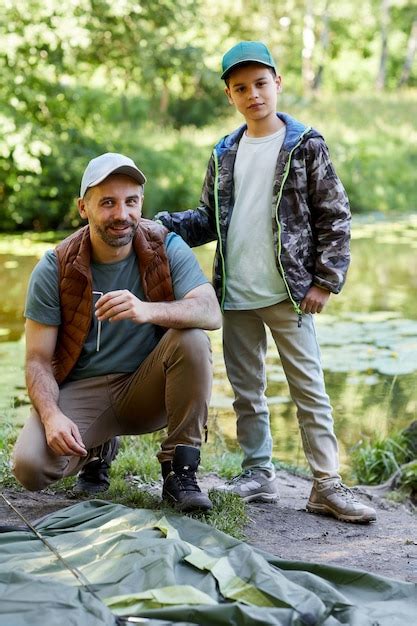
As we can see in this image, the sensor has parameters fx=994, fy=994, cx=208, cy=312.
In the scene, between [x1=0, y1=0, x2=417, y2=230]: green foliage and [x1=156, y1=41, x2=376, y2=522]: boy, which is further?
[x1=0, y1=0, x2=417, y2=230]: green foliage

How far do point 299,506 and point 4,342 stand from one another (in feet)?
14.9

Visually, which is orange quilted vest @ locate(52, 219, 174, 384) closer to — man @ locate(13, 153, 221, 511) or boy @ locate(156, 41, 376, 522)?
man @ locate(13, 153, 221, 511)

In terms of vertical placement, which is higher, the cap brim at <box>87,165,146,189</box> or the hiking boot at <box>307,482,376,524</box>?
the cap brim at <box>87,165,146,189</box>

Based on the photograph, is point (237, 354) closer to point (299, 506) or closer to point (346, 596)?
point (299, 506)

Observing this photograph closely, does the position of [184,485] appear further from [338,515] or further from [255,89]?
[255,89]

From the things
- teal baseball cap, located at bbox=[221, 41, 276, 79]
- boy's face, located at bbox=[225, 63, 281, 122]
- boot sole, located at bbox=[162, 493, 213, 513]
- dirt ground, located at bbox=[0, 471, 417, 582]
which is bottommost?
dirt ground, located at bbox=[0, 471, 417, 582]

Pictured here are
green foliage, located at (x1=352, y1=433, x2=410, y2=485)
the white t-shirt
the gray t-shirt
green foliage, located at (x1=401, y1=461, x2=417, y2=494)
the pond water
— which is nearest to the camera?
the gray t-shirt

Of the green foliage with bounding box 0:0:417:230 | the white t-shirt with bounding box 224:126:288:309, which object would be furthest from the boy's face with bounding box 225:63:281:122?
the green foliage with bounding box 0:0:417:230

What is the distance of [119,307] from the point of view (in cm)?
320

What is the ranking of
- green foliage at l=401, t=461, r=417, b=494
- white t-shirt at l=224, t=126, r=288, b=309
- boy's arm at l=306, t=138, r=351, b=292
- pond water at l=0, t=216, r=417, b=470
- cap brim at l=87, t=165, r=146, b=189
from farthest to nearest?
pond water at l=0, t=216, r=417, b=470 → green foliage at l=401, t=461, r=417, b=494 → white t-shirt at l=224, t=126, r=288, b=309 → boy's arm at l=306, t=138, r=351, b=292 → cap brim at l=87, t=165, r=146, b=189

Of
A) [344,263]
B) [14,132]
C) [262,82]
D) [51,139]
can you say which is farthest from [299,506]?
[51,139]

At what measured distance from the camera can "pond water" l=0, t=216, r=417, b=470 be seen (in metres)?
5.66

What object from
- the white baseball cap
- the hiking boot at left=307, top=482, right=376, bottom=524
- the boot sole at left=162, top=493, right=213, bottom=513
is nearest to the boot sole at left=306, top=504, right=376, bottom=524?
the hiking boot at left=307, top=482, right=376, bottom=524

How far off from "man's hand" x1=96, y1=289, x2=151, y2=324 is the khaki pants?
24cm
